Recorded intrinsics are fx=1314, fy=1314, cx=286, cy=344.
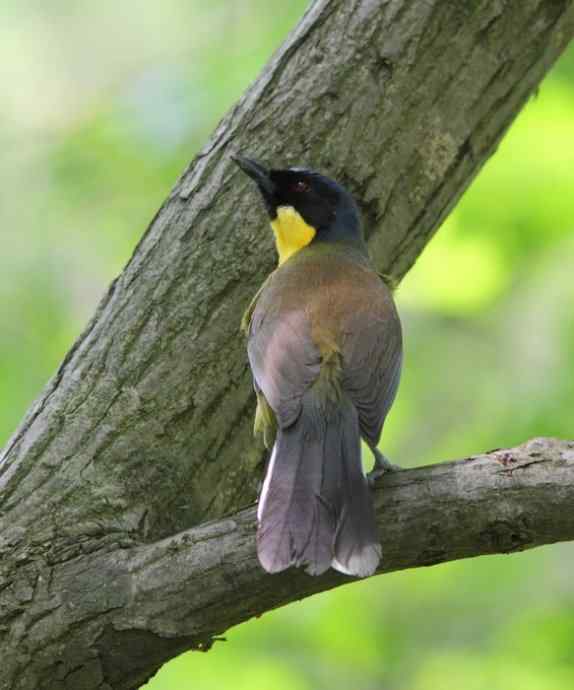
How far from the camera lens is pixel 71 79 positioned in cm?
997

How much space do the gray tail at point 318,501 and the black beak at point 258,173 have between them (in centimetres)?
95

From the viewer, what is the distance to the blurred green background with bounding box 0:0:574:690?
6.68 m

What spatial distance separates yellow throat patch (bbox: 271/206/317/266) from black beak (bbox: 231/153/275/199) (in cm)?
18

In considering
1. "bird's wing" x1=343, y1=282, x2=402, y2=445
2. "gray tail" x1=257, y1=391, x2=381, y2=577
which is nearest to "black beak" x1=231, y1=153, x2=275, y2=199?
"bird's wing" x1=343, y1=282, x2=402, y2=445

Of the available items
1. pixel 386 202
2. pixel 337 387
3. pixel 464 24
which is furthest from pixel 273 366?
pixel 464 24

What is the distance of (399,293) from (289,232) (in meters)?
2.67

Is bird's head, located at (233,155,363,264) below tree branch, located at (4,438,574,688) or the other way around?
the other way around

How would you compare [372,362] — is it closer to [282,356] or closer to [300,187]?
[282,356]

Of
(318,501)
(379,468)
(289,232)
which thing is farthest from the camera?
(289,232)

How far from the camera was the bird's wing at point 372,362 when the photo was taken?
3969 millimetres

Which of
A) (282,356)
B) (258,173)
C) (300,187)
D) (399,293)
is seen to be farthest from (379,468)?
(399,293)

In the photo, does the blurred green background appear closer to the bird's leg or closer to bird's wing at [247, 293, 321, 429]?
bird's wing at [247, 293, 321, 429]

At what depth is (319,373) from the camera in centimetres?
406

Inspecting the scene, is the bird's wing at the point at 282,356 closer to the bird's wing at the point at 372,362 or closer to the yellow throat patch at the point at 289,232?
the bird's wing at the point at 372,362
